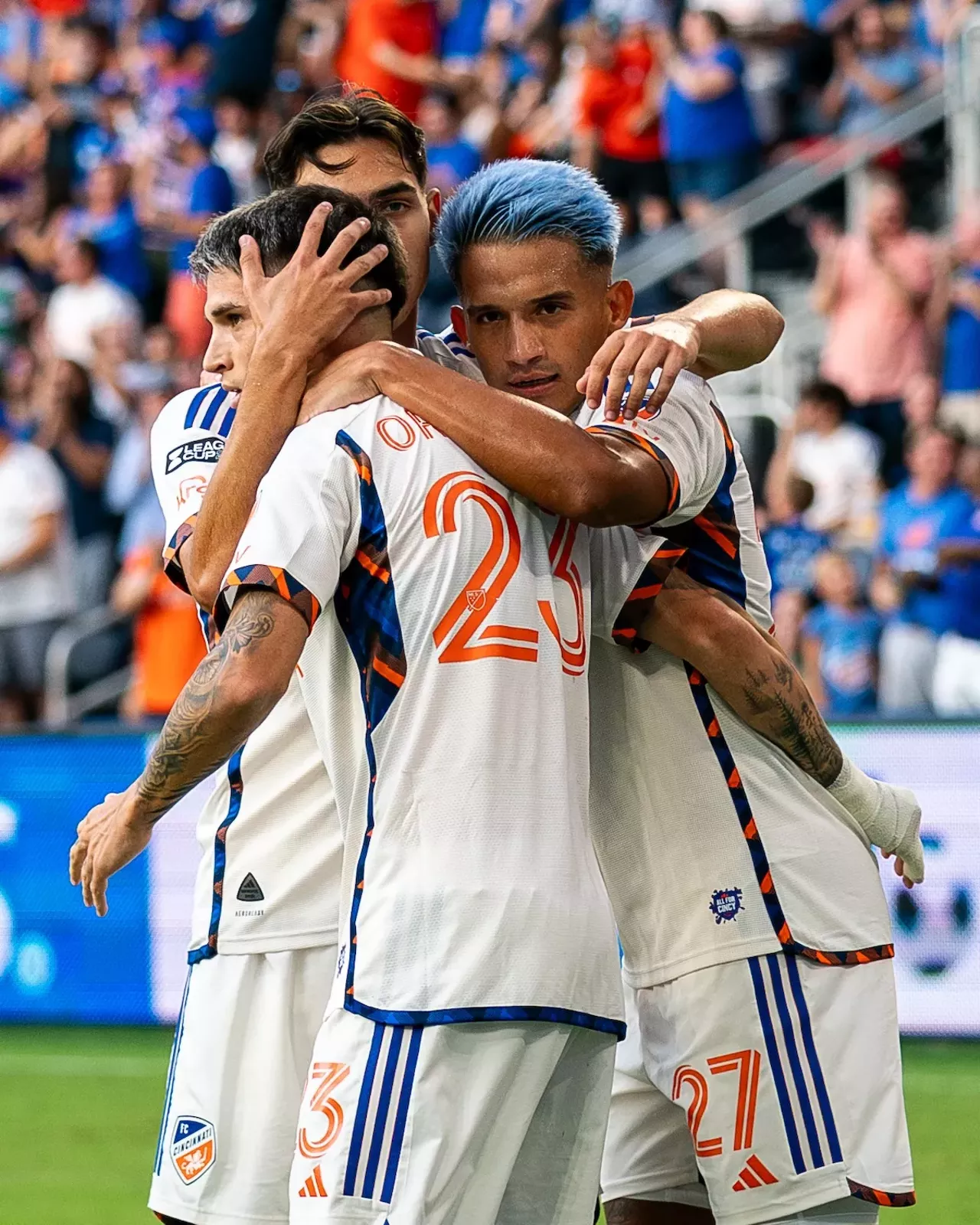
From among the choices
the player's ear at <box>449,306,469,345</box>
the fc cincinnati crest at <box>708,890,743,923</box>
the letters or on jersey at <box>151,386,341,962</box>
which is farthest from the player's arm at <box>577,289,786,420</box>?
the fc cincinnati crest at <box>708,890,743,923</box>

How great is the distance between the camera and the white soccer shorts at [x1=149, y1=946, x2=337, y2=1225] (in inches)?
127

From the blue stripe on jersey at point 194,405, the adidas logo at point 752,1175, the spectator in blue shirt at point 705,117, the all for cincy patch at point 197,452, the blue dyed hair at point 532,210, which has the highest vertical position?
the spectator in blue shirt at point 705,117

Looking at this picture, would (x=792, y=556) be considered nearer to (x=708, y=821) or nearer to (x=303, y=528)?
(x=708, y=821)

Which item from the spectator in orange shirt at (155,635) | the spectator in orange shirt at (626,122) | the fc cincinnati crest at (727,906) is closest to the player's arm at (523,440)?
the fc cincinnati crest at (727,906)

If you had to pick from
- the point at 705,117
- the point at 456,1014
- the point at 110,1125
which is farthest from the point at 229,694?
the point at 705,117

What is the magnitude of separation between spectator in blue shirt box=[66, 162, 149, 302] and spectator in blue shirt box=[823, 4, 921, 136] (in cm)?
505

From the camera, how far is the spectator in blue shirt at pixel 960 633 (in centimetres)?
833

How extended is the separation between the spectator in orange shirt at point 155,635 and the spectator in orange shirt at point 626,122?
3568 mm

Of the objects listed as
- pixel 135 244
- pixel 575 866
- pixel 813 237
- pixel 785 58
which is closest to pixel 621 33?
pixel 785 58

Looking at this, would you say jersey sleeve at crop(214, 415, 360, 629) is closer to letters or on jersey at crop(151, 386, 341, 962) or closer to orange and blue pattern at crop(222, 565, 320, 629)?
orange and blue pattern at crop(222, 565, 320, 629)

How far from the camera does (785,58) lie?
11.1m

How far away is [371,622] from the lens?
2701 millimetres

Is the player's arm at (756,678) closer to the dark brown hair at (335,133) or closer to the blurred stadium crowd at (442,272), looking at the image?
the dark brown hair at (335,133)

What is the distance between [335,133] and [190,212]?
Answer: 9.65 m
